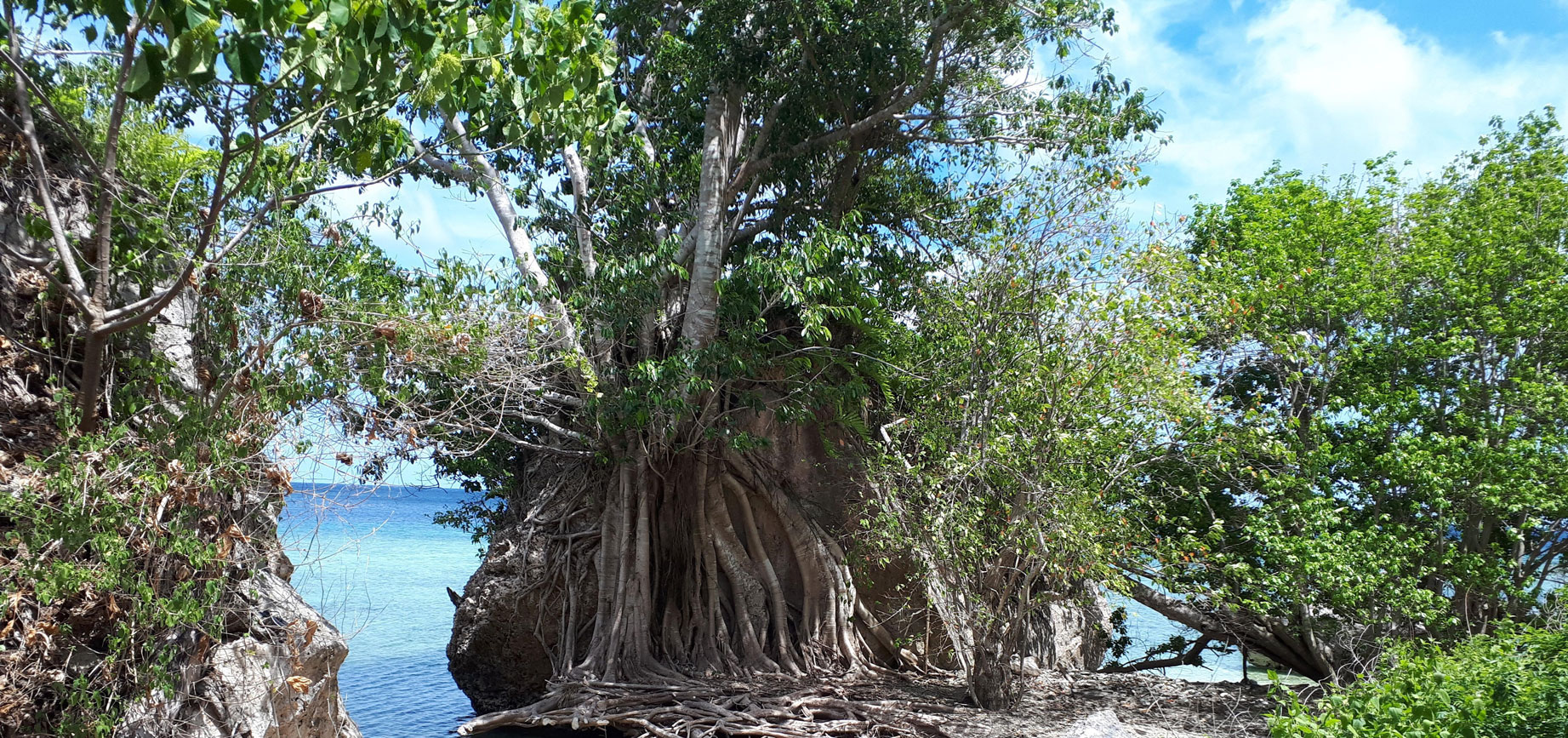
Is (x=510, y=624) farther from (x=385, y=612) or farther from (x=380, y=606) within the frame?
(x=385, y=612)

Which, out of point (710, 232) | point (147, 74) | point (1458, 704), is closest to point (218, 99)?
point (147, 74)

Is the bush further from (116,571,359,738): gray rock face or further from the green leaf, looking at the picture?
the green leaf

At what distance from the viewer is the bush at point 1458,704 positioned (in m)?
4.85

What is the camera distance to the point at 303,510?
618cm

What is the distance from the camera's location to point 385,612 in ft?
67.8

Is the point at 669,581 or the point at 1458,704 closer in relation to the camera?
the point at 1458,704

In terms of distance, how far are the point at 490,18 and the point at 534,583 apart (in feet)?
28.9

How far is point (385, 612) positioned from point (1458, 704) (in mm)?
19984

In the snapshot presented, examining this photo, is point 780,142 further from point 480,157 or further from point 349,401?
point 349,401

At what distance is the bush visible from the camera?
4852mm

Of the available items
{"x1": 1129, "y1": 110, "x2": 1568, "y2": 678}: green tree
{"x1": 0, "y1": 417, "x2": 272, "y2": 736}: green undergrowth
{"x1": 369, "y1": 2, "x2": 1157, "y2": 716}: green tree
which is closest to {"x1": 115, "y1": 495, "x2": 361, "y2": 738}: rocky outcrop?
{"x1": 0, "y1": 417, "x2": 272, "y2": 736}: green undergrowth

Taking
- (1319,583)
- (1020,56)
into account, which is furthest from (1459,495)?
(1020,56)

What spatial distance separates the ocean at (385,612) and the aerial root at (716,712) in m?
1.71

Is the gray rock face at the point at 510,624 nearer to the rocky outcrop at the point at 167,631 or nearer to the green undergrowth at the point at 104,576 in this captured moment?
the rocky outcrop at the point at 167,631
